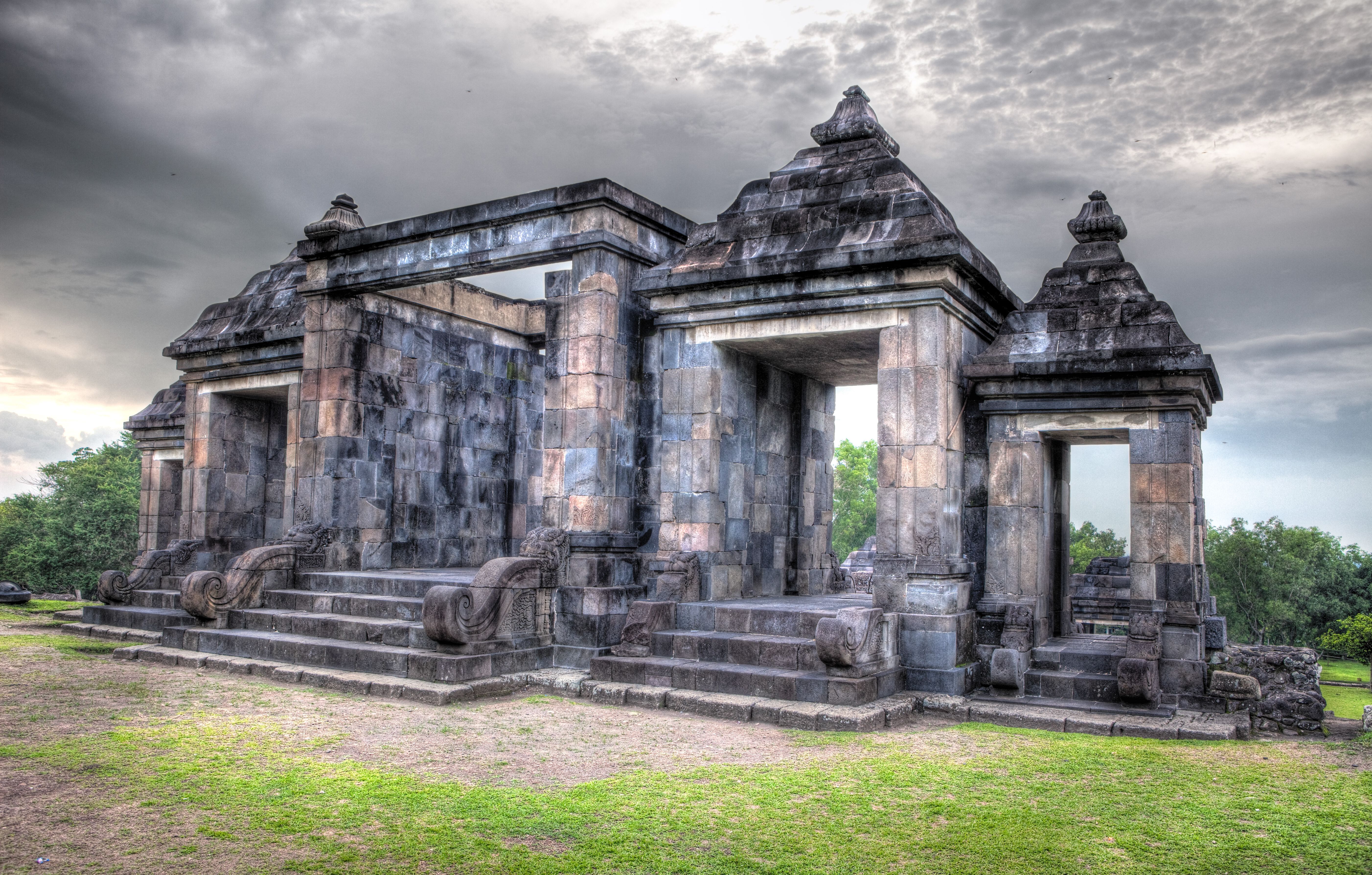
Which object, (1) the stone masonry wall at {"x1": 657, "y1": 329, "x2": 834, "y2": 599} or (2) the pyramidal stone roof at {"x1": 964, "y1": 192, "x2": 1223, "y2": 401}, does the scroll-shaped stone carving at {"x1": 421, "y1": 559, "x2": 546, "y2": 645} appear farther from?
(2) the pyramidal stone roof at {"x1": 964, "y1": 192, "x2": 1223, "y2": 401}

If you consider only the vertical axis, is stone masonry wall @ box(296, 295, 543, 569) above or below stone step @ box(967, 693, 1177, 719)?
above

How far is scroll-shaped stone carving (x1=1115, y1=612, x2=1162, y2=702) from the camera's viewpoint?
8.41m

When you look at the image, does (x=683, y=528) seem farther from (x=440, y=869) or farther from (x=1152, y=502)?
(x=440, y=869)

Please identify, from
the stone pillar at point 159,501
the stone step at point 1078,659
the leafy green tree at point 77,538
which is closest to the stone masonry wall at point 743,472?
the stone step at point 1078,659

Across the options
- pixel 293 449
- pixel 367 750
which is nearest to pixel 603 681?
pixel 367 750

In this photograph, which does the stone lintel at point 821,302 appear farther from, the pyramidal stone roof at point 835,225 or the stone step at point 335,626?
the stone step at point 335,626

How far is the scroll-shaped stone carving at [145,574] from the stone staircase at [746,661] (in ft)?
28.9

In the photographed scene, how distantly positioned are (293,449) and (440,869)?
11220 millimetres

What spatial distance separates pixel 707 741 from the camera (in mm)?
7414

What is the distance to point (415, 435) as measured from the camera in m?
15.0

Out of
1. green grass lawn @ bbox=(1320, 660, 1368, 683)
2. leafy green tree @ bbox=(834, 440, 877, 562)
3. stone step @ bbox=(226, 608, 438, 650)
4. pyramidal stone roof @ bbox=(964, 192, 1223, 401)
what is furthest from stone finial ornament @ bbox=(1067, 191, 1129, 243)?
leafy green tree @ bbox=(834, 440, 877, 562)

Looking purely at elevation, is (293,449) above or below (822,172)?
below

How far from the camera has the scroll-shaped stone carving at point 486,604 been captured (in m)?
9.56

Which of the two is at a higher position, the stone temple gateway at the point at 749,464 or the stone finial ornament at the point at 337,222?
the stone finial ornament at the point at 337,222
